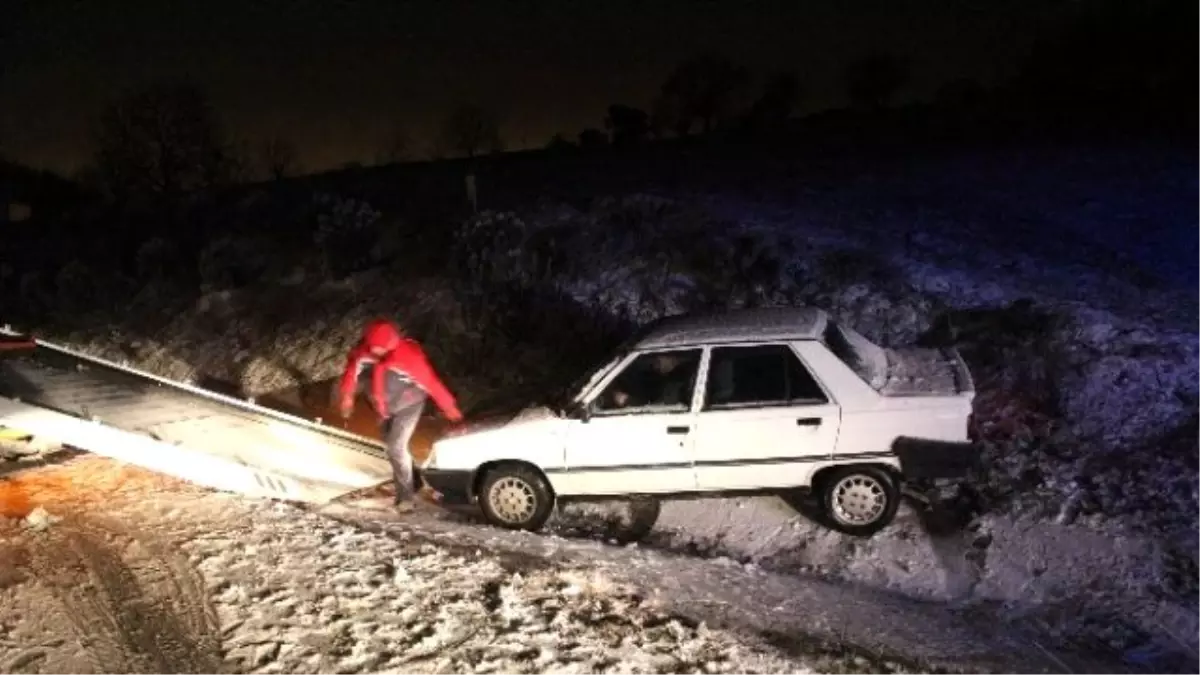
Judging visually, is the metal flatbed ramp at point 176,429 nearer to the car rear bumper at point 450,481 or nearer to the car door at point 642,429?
the car rear bumper at point 450,481

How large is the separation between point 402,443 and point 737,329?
281 centimetres

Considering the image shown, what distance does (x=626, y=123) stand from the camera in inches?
1635

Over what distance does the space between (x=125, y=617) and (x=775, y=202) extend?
13.4 metres

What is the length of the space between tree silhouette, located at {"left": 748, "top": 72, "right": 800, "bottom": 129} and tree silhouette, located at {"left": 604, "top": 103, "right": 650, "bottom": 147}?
4.58 meters

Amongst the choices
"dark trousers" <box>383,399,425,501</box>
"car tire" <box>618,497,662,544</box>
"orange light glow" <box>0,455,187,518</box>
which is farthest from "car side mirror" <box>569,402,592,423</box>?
"orange light glow" <box>0,455,187,518</box>

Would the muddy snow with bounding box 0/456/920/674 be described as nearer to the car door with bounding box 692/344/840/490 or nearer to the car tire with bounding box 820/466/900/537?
the car door with bounding box 692/344/840/490

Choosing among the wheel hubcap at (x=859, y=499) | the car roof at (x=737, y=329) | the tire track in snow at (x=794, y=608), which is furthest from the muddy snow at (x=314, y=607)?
the wheel hubcap at (x=859, y=499)

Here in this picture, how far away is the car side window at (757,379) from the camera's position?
275 inches

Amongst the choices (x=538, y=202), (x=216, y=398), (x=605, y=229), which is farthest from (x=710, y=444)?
(x=538, y=202)

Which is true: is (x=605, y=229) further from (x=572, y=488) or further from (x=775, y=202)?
(x=572, y=488)

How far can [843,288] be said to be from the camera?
476 inches

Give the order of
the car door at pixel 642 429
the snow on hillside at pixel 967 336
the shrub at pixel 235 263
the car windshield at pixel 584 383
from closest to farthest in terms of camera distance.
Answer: the snow on hillside at pixel 967 336, the car door at pixel 642 429, the car windshield at pixel 584 383, the shrub at pixel 235 263

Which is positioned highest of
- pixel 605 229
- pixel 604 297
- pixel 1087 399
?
pixel 605 229

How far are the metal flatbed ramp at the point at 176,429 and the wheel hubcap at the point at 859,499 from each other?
3.80m
